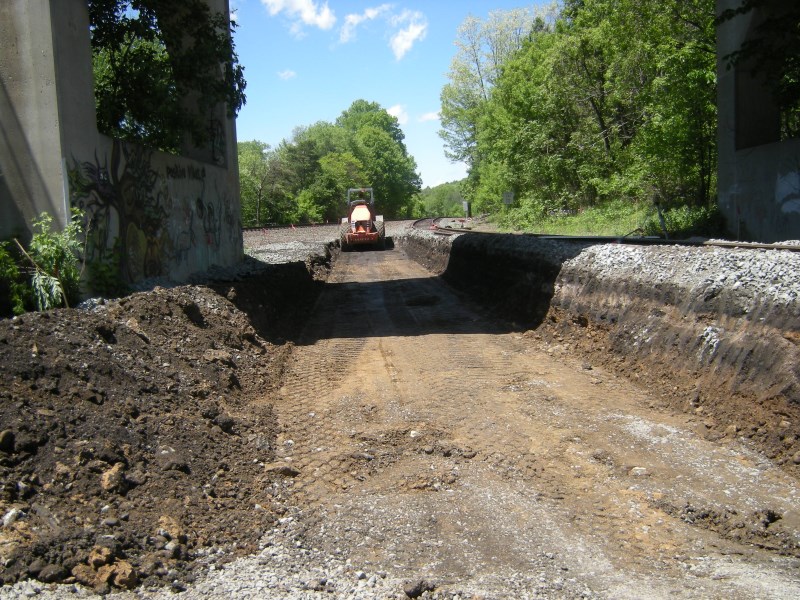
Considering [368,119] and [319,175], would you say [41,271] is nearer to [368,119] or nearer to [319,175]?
[319,175]

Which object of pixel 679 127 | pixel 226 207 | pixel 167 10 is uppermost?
pixel 167 10

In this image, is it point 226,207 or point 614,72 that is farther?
point 614,72

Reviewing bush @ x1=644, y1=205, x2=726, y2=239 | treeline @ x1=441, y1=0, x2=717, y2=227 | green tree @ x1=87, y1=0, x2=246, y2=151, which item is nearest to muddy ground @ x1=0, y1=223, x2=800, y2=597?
green tree @ x1=87, y1=0, x2=246, y2=151

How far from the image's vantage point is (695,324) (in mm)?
8289

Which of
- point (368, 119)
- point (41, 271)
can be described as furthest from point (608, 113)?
point (368, 119)

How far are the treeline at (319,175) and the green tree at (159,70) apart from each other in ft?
161

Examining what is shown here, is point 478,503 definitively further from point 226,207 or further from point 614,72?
point 614,72

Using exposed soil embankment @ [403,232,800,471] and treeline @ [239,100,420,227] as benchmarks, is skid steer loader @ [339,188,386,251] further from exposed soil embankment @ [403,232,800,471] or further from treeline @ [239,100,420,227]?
treeline @ [239,100,420,227]

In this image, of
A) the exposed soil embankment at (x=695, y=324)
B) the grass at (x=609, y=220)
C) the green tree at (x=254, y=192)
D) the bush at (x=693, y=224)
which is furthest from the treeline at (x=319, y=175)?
the exposed soil embankment at (x=695, y=324)

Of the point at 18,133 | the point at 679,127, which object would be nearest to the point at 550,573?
the point at 18,133

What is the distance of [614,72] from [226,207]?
20.9m

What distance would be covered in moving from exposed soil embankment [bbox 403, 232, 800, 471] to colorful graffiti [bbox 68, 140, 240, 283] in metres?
7.14

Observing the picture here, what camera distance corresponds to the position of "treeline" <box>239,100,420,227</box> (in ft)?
226

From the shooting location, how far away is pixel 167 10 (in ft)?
47.9
